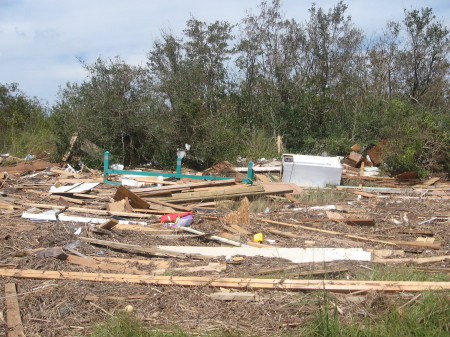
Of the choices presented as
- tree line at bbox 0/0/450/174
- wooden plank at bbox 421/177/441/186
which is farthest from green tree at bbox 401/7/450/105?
wooden plank at bbox 421/177/441/186

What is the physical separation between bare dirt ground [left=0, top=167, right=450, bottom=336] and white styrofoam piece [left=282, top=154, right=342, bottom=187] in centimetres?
412

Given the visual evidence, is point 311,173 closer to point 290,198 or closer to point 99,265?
point 290,198

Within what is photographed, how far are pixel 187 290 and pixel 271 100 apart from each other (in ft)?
50.7

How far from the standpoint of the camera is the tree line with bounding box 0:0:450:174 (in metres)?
13.8

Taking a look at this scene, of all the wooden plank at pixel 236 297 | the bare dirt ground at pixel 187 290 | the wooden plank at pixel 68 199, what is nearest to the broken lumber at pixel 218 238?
the bare dirt ground at pixel 187 290

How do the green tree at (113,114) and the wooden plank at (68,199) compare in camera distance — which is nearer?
the wooden plank at (68,199)

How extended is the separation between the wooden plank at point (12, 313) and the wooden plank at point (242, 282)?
350mm

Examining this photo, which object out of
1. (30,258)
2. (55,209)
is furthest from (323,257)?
(55,209)

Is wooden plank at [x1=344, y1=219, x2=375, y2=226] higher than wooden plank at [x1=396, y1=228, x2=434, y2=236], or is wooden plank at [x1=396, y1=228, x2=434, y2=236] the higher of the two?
wooden plank at [x1=344, y1=219, x2=375, y2=226]

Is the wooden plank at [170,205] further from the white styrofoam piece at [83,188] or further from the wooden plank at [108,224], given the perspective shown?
the wooden plank at [108,224]

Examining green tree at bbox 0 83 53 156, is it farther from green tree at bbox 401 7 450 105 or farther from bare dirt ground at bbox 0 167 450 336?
green tree at bbox 401 7 450 105

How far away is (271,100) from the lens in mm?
18984

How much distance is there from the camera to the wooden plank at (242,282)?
163 inches

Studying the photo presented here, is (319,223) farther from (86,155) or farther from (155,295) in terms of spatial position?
(86,155)
